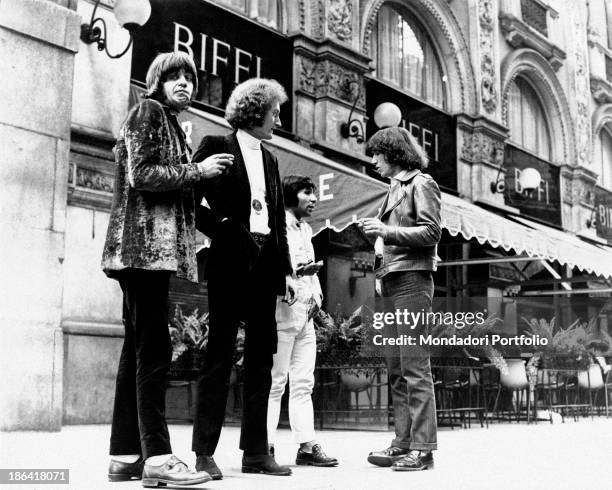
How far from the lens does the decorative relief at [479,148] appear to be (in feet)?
51.5

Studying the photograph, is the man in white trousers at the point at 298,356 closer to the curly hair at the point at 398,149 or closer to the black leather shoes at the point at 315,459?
the black leather shoes at the point at 315,459

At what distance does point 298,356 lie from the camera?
Result: 525 cm

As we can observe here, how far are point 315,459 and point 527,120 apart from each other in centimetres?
1509

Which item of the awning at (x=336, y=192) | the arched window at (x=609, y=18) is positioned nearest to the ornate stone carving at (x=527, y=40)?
the arched window at (x=609, y=18)

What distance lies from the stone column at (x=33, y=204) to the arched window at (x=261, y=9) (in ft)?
14.2

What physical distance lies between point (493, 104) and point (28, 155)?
11.1m

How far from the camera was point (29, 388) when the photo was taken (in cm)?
697

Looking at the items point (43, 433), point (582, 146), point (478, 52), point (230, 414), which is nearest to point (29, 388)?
point (43, 433)

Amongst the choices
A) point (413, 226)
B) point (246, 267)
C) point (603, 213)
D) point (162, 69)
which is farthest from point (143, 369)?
point (603, 213)

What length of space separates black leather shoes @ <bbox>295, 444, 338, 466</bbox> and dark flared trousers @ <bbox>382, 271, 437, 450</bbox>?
16.8 inches

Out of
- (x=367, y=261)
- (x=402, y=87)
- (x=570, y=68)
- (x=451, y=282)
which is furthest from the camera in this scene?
(x=570, y=68)

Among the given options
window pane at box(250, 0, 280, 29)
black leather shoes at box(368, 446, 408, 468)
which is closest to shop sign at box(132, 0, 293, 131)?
window pane at box(250, 0, 280, 29)

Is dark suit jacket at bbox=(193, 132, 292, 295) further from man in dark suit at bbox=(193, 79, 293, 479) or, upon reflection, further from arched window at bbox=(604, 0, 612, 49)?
arched window at bbox=(604, 0, 612, 49)

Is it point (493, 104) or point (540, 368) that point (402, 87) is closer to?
point (493, 104)
